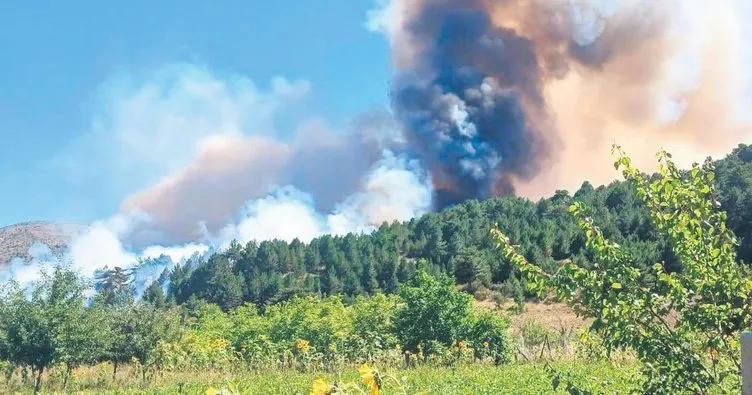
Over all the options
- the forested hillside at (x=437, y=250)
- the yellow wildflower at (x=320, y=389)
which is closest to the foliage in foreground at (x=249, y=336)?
the yellow wildflower at (x=320, y=389)

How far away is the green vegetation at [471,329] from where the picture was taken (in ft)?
13.9

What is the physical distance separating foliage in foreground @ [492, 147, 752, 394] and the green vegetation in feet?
0.04

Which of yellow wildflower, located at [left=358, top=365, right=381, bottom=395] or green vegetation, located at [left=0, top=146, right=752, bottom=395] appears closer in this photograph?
yellow wildflower, located at [left=358, top=365, right=381, bottom=395]

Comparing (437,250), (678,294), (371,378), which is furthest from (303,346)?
(437,250)

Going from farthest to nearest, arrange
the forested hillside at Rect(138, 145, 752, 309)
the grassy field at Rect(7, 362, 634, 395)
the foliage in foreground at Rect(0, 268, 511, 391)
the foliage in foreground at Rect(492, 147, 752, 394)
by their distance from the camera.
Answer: the forested hillside at Rect(138, 145, 752, 309)
the foliage in foreground at Rect(0, 268, 511, 391)
the grassy field at Rect(7, 362, 634, 395)
the foliage in foreground at Rect(492, 147, 752, 394)

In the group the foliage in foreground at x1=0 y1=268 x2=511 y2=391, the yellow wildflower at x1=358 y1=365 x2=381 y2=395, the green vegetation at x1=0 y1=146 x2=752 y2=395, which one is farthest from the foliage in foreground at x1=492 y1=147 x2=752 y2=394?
the foliage in foreground at x1=0 y1=268 x2=511 y2=391

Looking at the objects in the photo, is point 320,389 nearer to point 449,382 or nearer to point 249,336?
point 449,382

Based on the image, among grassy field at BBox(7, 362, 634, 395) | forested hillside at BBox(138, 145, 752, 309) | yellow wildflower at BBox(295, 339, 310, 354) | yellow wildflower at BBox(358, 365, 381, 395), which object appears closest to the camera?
yellow wildflower at BBox(358, 365, 381, 395)

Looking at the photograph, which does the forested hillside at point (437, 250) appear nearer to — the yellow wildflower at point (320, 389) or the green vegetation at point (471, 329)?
the green vegetation at point (471, 329)

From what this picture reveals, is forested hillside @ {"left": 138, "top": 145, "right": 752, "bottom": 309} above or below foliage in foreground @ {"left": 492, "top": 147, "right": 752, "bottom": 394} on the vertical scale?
above

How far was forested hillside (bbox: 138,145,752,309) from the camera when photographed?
73000 mm

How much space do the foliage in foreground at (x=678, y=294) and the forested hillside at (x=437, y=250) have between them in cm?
5808

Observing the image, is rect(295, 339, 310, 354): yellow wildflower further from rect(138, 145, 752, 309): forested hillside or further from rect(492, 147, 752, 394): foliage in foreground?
rect(138, 145, 752, 309): forested hillside

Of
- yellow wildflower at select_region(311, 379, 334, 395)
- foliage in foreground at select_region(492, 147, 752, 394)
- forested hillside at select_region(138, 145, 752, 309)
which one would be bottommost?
yellow wildflower at select_region(311, 379, 334, 395)
